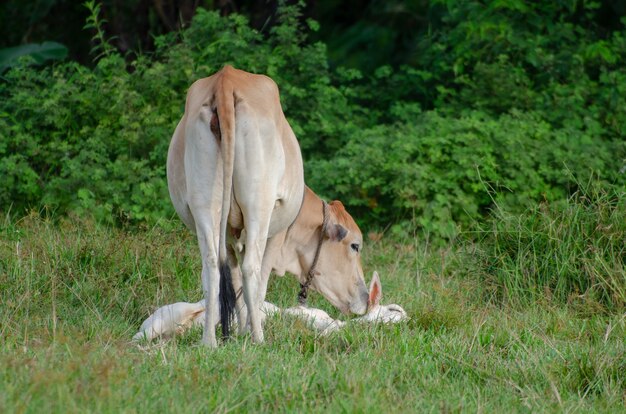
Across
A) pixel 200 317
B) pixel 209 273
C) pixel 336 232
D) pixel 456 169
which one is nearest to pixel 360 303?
pixel 336 232

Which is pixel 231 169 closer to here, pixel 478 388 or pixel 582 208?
pixel 478 388

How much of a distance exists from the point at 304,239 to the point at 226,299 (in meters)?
1.30

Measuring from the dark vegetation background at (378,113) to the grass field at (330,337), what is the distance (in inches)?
31.6

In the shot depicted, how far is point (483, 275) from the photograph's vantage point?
22.1 feet

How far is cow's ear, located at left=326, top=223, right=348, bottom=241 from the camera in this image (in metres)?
6.67

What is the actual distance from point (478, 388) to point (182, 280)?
263 centimetres

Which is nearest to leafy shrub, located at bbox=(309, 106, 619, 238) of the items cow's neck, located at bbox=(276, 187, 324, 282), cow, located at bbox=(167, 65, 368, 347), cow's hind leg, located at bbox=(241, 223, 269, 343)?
cow's neck, located at bbox=(276, 187, 324, 282)

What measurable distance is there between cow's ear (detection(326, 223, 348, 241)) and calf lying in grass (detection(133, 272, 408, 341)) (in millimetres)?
567

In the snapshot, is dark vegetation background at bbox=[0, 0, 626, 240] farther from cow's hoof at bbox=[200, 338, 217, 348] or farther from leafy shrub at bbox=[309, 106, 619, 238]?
cow's hoof at bbox=[200, 338, 217, 348]

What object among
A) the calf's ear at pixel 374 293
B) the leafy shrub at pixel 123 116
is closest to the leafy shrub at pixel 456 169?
the leafy shrub at pixel 123 116

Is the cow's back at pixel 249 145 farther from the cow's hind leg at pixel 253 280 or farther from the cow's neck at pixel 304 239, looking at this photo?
the cow's neck at pixel 304 239

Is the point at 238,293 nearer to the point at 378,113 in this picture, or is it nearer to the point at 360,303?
the point at 360,303

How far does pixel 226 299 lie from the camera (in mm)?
5461

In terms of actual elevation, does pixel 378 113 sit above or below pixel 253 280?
below
